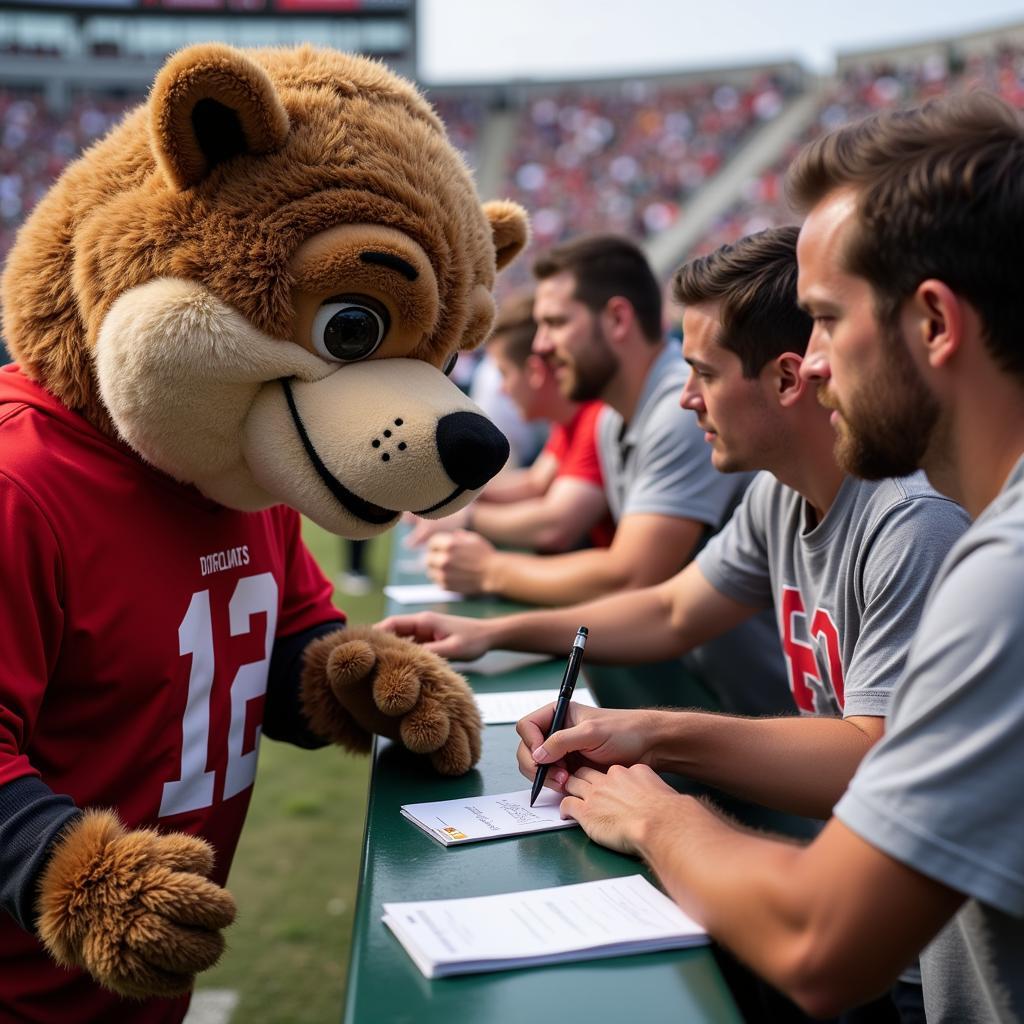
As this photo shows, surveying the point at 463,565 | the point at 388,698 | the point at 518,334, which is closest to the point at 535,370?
the point at 518,334

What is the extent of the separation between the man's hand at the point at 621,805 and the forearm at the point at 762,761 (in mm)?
158

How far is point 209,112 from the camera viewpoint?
1573 millimetres

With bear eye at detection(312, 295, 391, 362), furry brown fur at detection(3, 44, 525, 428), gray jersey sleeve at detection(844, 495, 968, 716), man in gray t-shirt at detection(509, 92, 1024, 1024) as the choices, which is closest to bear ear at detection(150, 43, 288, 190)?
furry brown fur at detection(3, 44, 525, 428)

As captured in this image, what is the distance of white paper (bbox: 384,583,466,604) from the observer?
10.9ft

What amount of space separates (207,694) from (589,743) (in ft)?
2.13

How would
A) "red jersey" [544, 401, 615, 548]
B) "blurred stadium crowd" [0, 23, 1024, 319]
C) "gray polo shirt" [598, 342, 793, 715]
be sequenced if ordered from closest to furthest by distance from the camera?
"gray polo shirt" [598, 342, 793, 715]
"red jersey" [544, 401, 615, 548]
"blurred stadium crowd" [0, 23, 1024, 319]

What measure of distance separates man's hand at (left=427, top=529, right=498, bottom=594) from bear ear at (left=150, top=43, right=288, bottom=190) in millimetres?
1854

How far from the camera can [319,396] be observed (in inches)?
66.0

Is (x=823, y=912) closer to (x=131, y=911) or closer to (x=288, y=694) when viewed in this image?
(x=131, y=911)

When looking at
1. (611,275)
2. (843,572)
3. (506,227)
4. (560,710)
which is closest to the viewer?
(560,710)

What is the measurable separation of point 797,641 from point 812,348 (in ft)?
3.20

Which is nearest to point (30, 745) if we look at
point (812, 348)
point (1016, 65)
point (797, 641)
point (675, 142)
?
point (812, 348)

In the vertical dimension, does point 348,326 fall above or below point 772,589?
above

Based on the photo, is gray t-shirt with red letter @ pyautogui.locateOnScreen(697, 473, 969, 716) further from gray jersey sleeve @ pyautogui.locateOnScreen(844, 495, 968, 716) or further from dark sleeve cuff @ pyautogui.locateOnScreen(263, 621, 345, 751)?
dark sleeve cuff @ pyautogui.locateOnScreen(263, 621, 345, 751)
